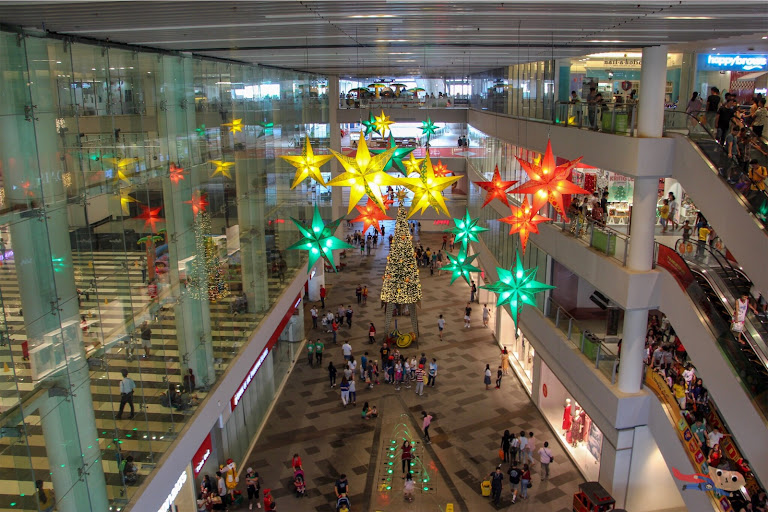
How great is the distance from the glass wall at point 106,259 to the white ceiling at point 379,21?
0.87 m

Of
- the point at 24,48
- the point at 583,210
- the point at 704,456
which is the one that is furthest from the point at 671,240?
the point at 24,48

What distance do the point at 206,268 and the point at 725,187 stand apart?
10575 millimetres

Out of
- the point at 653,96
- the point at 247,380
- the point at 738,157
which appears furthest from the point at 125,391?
the point at 653,96

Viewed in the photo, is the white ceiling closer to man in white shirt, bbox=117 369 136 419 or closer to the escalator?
the escalator

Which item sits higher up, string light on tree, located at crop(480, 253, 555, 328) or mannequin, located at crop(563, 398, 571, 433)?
string light on tree, located at crop(480, 253, 555, 328)

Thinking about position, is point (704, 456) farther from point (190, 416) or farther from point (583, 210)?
point (190, 416)

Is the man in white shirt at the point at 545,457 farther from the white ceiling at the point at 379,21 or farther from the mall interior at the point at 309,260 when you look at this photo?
the white ceiling at the point at 379,21

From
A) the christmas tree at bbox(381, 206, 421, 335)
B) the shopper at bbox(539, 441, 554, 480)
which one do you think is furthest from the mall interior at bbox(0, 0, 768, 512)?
the christmas tree at bbox(381, 206, 421, 335)

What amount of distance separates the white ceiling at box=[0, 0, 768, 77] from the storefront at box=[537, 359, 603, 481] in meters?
9.97

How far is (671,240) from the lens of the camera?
16469mm

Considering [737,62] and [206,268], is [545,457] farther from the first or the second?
[737,62]

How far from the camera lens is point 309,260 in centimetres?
1060

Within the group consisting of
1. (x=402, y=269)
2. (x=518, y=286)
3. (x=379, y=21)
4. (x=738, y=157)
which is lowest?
(x=402, y=269)

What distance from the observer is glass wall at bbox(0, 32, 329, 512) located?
8.05 m
